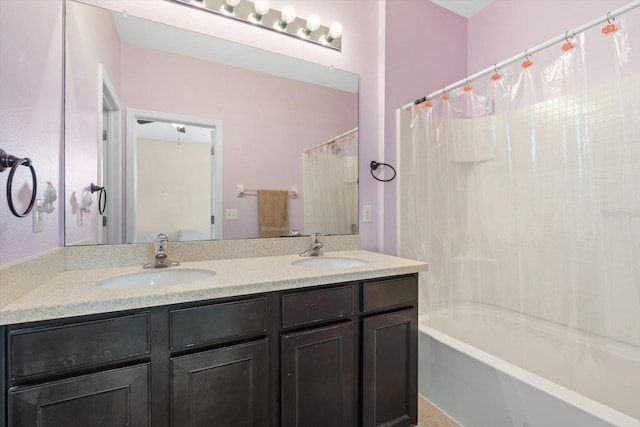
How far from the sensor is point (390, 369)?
1448 mm

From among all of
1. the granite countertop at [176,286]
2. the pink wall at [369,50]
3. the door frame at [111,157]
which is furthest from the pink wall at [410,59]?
the door frame at [111,157]

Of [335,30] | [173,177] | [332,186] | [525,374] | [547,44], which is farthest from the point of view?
[332,186]

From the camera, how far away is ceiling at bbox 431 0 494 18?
7.64ft

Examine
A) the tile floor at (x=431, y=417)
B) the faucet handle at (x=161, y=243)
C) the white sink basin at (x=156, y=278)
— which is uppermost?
the faucet handle at (x=161, y=243)

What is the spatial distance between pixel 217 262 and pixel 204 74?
1.02 metres

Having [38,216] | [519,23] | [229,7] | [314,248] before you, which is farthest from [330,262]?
[519,23]

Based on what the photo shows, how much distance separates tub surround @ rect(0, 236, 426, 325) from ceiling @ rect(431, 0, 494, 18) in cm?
203

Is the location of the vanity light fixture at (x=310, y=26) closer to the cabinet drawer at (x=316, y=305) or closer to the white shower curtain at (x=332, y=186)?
the white shower curtain at (x=332, y=186)

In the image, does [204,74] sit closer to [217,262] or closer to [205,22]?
[205,22]

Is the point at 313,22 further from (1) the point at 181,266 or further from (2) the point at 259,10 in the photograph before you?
(1) the point at 181,266

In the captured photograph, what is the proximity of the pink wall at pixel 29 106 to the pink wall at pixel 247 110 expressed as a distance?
A: 30cm

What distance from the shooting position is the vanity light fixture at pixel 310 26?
1839 millimetres

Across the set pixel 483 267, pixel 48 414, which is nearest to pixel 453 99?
pixel 483 267

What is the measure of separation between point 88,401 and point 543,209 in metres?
2.19
